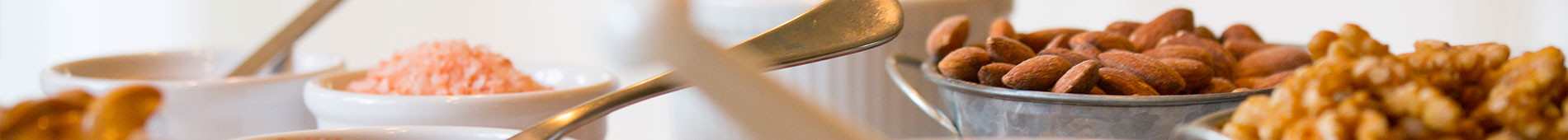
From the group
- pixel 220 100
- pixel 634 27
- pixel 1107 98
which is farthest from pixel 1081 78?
pixel 220 100

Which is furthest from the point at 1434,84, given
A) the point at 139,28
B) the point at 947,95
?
the point at 139,28

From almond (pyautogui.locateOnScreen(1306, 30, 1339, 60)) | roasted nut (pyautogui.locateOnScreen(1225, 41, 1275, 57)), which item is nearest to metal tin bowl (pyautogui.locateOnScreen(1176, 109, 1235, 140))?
almond (pyautogui.locateOnScreen(1306, 30, 1339, 60))

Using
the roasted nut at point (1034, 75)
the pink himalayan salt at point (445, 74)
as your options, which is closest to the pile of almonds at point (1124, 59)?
the roasted nut at point (1034, 75)

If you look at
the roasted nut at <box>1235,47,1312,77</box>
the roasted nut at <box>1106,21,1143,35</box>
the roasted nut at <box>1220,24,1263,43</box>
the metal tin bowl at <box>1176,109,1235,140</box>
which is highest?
the roasted nut at <box>1106,21,1143,35</box>

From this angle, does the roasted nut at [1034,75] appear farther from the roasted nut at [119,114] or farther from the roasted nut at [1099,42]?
the roasted nut at [119,114]

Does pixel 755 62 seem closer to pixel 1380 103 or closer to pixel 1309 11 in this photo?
pixel 1380 103

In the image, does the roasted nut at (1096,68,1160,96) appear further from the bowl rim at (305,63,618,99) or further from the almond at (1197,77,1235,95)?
the bowl rim at (305,63,618,99)
